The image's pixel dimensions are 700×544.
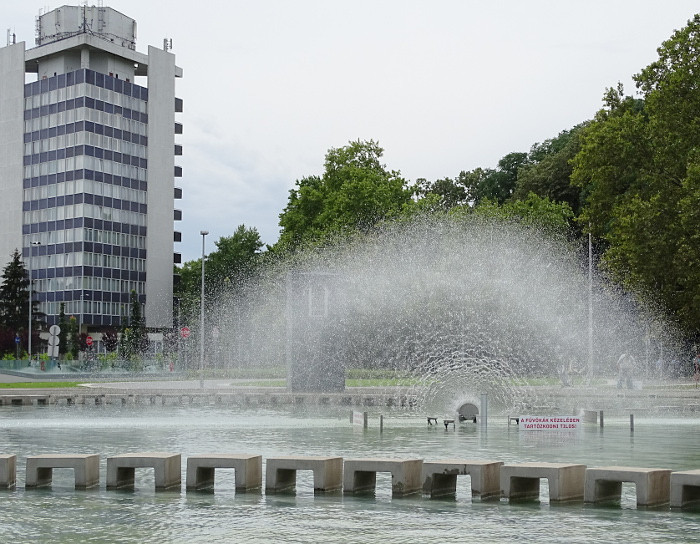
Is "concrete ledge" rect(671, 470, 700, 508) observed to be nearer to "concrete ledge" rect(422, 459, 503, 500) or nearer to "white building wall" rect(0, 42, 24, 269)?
"concrete ledge" rect(422, 459, 503, 500)

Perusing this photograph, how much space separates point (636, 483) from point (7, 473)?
8.71 m

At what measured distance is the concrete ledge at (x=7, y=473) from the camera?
53.1 ft

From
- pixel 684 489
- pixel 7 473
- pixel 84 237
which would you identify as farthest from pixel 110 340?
pixel 684 489

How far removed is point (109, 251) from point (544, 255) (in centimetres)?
6721

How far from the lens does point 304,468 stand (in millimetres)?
15680

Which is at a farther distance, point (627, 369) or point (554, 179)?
point (554, 179)

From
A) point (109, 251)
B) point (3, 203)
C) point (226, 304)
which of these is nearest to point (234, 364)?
point (226, 304)

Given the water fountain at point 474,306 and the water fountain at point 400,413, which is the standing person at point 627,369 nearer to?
the water fountain at point 400,413

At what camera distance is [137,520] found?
520 inches

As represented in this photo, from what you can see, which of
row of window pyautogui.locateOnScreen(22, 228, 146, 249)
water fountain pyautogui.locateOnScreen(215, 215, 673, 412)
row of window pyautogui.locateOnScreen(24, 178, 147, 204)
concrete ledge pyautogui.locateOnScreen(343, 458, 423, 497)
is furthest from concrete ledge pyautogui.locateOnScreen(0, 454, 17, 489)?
row of window pyautogui.locateOnScreen(24, 178, 147, 204)

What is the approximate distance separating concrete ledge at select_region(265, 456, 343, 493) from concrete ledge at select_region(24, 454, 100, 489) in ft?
8.57

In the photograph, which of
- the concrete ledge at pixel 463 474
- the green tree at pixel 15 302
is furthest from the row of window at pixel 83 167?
the concrete ledge at pixel 463 474

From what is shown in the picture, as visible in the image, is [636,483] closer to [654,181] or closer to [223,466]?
[223,466]

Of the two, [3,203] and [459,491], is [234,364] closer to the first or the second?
[3,203]
